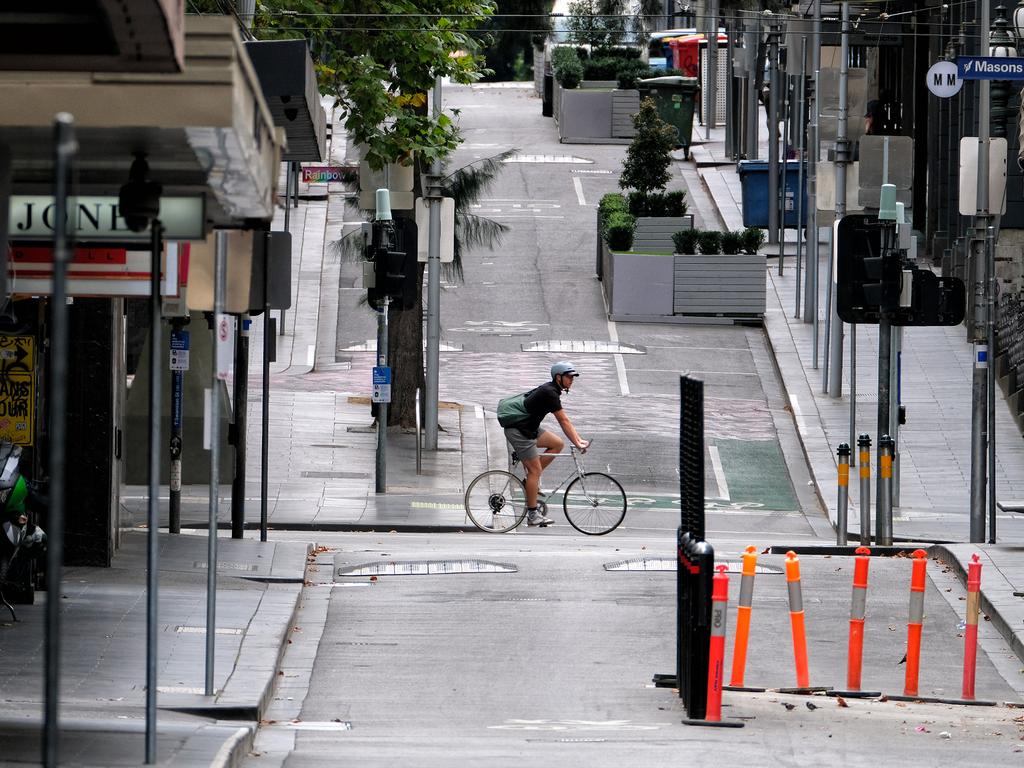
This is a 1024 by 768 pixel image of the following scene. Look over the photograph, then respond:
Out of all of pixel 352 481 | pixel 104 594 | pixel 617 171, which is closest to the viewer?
pixel 104 594

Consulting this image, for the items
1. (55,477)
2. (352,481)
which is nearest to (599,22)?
(352,481)

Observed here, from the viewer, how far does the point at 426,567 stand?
51.3 feet

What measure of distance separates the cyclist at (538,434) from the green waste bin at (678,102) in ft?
110

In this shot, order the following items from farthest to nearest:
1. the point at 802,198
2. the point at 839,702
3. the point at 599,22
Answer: the point at 599,22
the point at 802,198
the point at 839,702

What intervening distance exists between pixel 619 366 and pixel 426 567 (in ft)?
49.4

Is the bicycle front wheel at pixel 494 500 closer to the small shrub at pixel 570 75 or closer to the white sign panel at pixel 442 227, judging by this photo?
the white sign panel at pixel 442 227

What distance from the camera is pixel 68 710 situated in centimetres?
976

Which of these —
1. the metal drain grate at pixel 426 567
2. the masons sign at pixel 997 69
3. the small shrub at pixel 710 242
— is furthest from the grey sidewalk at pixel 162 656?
the small shrub at pixel 710 242

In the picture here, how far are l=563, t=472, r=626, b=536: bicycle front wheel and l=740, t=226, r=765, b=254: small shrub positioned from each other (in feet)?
45.8

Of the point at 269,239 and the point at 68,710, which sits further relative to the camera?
the point at 269,239

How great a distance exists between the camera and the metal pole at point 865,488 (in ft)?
56.1

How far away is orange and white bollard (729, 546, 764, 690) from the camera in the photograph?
10188 millimetres

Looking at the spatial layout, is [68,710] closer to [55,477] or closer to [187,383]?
[55,477]

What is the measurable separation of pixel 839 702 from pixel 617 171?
39.9 metres
